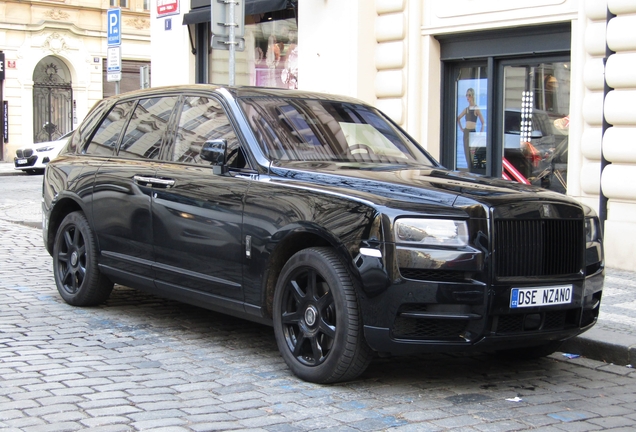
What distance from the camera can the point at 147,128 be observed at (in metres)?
7.19

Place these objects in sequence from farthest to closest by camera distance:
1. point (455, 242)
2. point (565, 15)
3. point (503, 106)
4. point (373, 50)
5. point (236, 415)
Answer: point (373, 50) → point (503, 106) → point (565, 15) → point (455, 242) → point (236, 415)

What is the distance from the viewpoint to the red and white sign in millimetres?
16266

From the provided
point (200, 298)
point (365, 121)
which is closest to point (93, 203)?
point (200, 298)

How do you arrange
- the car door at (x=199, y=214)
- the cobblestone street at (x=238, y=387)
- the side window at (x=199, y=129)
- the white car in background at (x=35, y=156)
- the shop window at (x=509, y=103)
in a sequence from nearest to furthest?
the cobblestone street at (x=238, y=387) → the car door at (x=199, y=214) → the side window at (x=199, y=129) → the shop window at (x=509, y=103) → the white car in background at (x=35, y=156)

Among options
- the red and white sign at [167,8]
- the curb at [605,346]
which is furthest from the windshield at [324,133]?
the red and white sign at [167,8]

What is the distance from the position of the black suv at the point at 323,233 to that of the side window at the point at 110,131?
0.02 meters

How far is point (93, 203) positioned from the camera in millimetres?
7359

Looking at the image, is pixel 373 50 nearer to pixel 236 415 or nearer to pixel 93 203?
pixel 93 203

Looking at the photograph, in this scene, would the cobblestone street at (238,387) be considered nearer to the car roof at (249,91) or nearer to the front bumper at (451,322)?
the front bumper at (451,322)

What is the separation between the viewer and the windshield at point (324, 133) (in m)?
6.21

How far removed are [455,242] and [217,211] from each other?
5.81 ft

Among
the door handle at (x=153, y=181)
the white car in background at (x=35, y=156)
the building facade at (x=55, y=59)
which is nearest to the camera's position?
the door handle at (x=153, y=181)

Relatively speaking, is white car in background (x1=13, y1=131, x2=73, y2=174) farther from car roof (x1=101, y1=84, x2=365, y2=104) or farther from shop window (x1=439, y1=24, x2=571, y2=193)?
car roof (x1=101, y1=84, x2=365, y2=104)

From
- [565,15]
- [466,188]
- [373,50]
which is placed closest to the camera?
[466,188]
